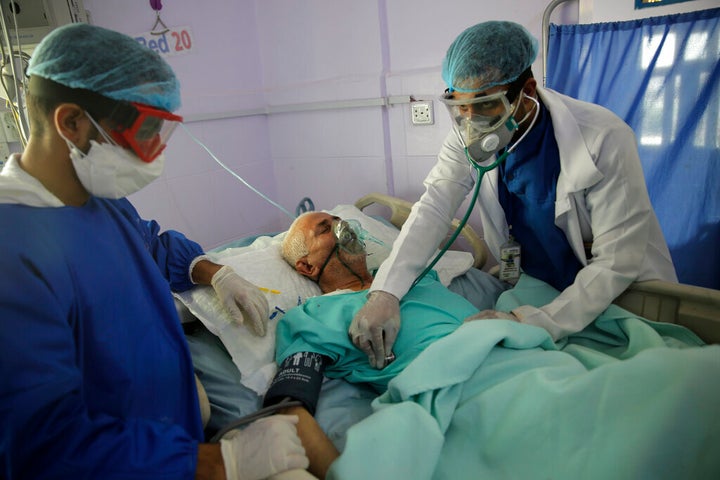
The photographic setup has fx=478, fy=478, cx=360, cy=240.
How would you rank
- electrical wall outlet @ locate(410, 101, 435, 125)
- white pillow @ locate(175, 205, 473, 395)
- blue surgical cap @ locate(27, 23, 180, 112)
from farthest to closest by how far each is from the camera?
electrical wall outlet @ locate(410, 101, 435, 125)
white pillow @ locate(175, 205, 473, 395)
blue surgical cap @ locate(27, 23, 180, 112)

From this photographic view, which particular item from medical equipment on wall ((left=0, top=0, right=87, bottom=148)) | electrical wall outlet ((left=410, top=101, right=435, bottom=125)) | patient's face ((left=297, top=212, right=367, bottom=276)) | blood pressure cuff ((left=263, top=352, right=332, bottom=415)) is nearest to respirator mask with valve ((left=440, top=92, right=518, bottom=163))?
patient's face ((left=297, top=212, right=367, bottom=276))

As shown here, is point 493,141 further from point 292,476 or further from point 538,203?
point 292,476

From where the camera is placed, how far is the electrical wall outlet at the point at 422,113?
8.97 ft

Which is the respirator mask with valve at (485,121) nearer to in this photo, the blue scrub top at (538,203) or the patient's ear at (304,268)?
the blue scrub top at (538,203)

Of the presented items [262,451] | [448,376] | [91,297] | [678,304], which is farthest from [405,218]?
[91,297]

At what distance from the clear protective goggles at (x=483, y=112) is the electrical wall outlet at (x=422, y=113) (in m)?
1.25

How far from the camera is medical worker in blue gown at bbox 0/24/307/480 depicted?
775mm

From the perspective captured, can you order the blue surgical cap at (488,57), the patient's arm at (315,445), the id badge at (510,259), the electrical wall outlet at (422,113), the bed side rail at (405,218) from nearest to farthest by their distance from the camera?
the patient's arm at (315,445)
the blue surgical cap at (488,57)
the id badge at (510,259)
the bed side rail at (405,218)
the electrical wall outlet at (422,113)

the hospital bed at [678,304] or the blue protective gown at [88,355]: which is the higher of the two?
the blue protective gown at [88,355]

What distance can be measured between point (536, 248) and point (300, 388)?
105 centimetres

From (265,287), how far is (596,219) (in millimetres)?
1233

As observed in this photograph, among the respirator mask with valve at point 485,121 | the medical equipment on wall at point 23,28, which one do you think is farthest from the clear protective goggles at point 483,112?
the medical equipment on wall at point 23,28

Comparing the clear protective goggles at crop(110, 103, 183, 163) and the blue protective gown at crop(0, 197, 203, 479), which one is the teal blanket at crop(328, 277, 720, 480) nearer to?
the blue protective gown at crop(0, 197, 203, 479)

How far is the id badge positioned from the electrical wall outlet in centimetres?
112
